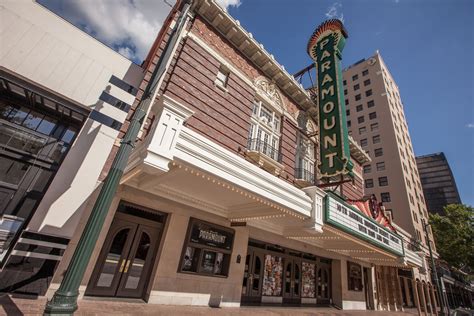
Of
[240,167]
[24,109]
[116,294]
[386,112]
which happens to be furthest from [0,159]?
[386,112]

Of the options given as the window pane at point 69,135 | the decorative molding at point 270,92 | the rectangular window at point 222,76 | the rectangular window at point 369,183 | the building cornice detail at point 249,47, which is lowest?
the window pane at point 69,135

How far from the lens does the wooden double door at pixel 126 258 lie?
6719mm

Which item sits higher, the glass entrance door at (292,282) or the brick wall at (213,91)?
the brick wall at (213,91)

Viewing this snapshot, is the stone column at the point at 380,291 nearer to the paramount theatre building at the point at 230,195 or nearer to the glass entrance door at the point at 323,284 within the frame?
the paramount theatre building at the point at 230,195

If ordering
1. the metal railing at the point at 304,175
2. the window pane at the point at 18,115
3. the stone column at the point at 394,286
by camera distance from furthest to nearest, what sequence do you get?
1. the stone column at the point at 394,286
2. the metal railing at the point at 304,175
3. the window pane at the point at 18,115

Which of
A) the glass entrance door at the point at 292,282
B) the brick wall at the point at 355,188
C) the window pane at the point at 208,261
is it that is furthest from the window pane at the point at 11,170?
the brick wall at the point at 355,188

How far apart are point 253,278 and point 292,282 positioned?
3.03 m

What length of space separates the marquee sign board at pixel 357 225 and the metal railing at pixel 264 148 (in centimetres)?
419

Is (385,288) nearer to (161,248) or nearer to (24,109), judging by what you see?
(161,248)

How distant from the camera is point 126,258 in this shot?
23.6ft

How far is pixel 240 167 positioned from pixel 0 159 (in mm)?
6651

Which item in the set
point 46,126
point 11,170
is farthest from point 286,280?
point 46,126

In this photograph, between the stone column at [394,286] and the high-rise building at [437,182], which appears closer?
the stone column at [394,286]

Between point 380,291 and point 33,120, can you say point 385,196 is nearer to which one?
point 380,291
